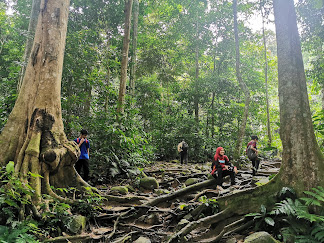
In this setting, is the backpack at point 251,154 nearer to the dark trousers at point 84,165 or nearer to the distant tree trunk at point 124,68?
the distant tree trunk at point 124,68

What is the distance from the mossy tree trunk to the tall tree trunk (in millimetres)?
4102

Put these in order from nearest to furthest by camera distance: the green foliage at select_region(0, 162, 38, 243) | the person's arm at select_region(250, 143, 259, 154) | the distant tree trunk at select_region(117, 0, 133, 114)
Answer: the green foliage at select_region(0, 162, 38, 243) → the person's arm at select_region(250, 143, 259, 154) → the distant tree trunk at select_region(117, 0, 133, 114)

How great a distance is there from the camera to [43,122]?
179 inches

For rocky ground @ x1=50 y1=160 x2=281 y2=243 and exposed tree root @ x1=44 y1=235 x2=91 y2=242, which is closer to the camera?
exposed tree root @ x1=44 y1=235 x2=91 y2=242

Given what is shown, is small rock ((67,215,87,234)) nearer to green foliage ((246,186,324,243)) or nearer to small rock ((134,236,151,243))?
small rock ((134,236,151,243))

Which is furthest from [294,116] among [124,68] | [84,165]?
[124,68]

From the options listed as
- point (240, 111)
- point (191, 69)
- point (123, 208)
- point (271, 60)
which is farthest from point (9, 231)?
point (271, 60)

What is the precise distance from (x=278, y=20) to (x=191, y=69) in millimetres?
17457

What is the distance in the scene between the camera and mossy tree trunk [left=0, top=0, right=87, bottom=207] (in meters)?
4.23

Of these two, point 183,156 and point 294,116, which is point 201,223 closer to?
point 294,116

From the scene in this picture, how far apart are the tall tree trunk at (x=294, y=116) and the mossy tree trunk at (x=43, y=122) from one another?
4102mm

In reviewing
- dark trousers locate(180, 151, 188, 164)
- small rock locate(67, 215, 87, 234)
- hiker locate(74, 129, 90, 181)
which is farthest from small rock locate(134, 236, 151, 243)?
dark trousers locate(180, 151, 188, 164)

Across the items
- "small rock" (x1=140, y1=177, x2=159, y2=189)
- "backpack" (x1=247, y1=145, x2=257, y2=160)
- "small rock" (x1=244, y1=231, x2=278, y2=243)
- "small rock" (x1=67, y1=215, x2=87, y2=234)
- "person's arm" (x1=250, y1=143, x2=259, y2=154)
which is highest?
"person's arm" (x1=250, y1=143, x2=259, y2=154)

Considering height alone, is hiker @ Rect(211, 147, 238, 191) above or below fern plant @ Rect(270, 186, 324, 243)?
above
